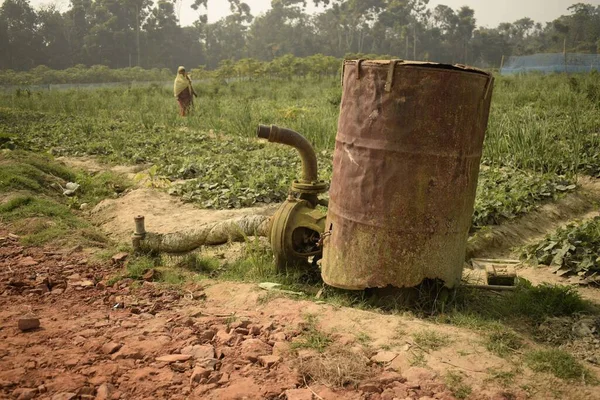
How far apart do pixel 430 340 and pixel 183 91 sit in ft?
42.4

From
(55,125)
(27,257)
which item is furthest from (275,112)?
(27,257)

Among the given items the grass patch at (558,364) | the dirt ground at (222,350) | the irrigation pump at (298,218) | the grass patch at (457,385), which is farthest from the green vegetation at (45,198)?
the grass patch at (558,364)

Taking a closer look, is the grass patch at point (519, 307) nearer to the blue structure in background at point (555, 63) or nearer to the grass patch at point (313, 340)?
the grass patch at point (313, 340)

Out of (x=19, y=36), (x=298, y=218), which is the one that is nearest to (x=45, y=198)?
→ (x=298, y=218)

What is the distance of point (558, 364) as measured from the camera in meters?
2.65

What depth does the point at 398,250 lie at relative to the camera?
3.28 metres

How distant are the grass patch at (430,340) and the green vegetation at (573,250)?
1.83m

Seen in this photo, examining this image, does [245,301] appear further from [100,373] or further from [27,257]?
[27,257]

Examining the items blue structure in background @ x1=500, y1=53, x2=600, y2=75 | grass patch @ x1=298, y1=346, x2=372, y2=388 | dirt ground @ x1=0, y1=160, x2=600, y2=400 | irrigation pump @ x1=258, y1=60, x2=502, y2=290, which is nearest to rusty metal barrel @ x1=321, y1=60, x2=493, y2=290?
irrigation pump @ x1=258, y1=60, x2=502, y2=290

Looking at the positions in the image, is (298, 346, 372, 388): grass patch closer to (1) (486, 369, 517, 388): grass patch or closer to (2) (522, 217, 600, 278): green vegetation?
(1) (486, 369, 517, 388): grass patch

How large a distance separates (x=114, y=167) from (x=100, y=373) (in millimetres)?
6542

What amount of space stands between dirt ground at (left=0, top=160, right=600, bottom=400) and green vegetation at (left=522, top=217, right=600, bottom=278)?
0.30 metres

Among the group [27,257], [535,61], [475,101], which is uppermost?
[535,61]

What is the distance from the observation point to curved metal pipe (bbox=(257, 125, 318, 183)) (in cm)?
386
